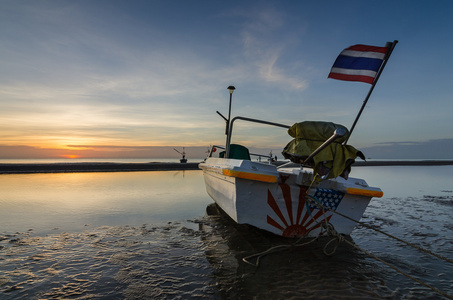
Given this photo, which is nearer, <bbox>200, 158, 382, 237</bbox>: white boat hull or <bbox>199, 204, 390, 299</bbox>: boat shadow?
<bbox>199, 204, 390, 299</bbox>: boat shadow

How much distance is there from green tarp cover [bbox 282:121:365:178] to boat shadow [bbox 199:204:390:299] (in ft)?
5.33

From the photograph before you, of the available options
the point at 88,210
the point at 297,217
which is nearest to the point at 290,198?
the point at 297,217

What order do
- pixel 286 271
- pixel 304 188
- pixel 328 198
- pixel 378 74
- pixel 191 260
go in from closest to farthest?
1. pixel 286 271
2. pixel 191 260
3. pixel 378 74
4. pixel 304 188
5. pixel 328 198

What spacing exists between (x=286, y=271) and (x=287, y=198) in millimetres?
1426

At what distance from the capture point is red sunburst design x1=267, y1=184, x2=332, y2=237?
5.13 metres

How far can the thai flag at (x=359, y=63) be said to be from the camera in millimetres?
4945

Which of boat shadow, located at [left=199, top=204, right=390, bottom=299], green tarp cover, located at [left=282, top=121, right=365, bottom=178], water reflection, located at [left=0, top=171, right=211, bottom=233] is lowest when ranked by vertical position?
boat shadow, located at [left=199, top=204, right=390, bottom=299]

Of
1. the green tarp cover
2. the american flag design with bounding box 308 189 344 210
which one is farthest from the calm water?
Result: the green tarp cover

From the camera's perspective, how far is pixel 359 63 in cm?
505

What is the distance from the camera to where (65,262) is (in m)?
4.40

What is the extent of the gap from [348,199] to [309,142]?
185cm

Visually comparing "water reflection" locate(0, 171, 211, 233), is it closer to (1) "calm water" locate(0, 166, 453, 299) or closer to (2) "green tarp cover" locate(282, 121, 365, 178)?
(1) "calm water" locate(0, 166, 453, 299)

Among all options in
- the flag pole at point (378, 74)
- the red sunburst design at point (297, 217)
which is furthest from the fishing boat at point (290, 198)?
the flag pole at point (378, 74)

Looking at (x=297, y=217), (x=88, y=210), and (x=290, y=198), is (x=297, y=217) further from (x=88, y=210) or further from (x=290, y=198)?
(x=88, y=210)
